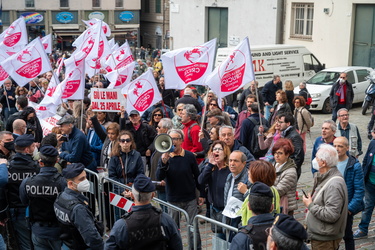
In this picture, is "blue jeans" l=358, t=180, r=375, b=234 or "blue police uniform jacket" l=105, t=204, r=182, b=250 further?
"blue jeans" l=358, t=180, r=375, b=234

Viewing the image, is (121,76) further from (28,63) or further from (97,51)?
(28,63)

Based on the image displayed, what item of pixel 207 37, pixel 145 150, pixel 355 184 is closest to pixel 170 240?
pixel 355 184

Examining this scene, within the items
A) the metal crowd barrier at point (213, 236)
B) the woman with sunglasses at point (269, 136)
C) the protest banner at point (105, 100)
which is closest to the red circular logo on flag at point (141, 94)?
the protest banner at point (105, 100)

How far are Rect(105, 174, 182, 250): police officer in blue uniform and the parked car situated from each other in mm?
14682

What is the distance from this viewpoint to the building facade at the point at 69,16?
1967 inches

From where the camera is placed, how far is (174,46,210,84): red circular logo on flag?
410 inches

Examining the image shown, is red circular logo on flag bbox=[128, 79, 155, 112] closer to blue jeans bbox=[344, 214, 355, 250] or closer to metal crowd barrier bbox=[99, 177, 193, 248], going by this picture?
metal crowd barrier bbox=[99, 177, 193, 248]

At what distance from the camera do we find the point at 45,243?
6488 millimetres

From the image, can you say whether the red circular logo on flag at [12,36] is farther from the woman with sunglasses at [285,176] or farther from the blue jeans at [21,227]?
the woman with sunglasses at [285,176]

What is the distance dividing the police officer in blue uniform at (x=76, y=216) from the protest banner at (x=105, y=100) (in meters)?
4.62

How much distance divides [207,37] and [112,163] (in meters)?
26.7

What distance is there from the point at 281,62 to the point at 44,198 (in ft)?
54.0

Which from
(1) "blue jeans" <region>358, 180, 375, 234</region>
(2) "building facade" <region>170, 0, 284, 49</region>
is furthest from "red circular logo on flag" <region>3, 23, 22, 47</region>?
(2) "building facade" <region>170, 0, 284, 49</region>

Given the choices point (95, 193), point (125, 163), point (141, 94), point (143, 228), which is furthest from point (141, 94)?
point (143, 228)
